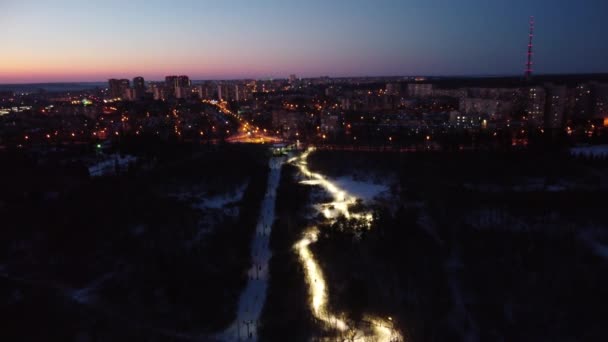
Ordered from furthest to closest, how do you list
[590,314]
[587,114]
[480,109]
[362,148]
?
[480,109], [587,114], [362,148], [590,314]

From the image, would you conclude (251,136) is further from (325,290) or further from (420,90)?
(420,90)

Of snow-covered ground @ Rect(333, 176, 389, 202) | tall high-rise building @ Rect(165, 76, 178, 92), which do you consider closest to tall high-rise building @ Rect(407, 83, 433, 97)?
tall high-rise building @ Rect(165, 76, 178, 92)

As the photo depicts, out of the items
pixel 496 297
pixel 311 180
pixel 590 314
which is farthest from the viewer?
pixel 311 180

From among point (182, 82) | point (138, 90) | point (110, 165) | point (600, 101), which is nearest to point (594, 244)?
point (110, 165)

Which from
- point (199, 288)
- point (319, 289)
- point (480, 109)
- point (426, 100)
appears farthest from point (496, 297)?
point (426, 100)

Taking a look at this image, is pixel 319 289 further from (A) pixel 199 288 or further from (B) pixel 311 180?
(B) pixel 311 180
